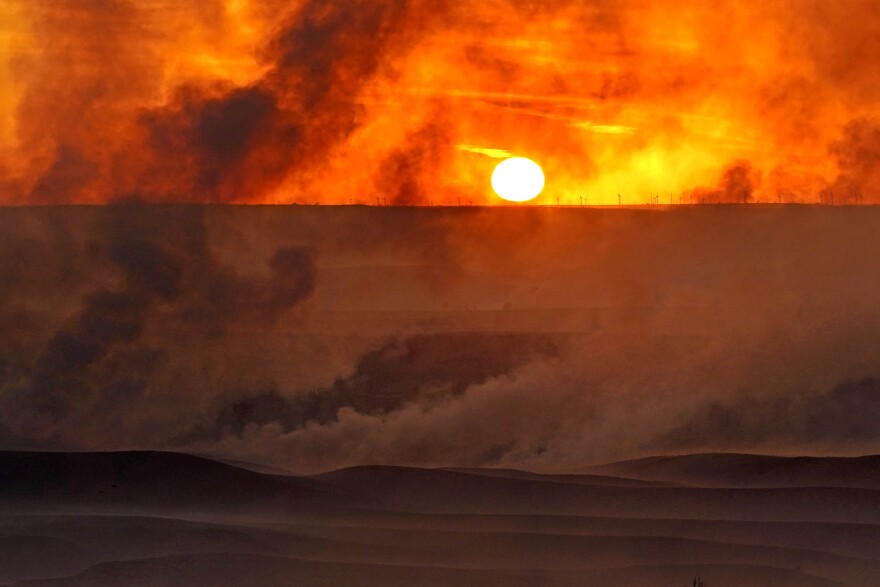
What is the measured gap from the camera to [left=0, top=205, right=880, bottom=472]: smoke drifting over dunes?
120cm

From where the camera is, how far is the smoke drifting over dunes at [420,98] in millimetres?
1287

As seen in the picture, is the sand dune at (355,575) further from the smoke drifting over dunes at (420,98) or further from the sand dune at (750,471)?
the smoke drifting over dunes at (420,98)

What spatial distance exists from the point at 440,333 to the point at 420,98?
14.9 inches

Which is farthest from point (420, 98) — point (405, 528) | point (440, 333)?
point (405, 528)

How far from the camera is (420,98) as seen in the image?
1.32m

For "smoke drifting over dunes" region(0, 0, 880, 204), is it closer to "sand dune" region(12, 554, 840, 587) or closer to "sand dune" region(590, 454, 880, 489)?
"sand dune" region(590, 454, 880, 489)

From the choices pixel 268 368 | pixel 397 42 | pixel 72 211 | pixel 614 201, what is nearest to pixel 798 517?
pixel 614 201

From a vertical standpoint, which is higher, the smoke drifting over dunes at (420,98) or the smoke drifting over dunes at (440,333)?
the smoke drifting over dunes at (420,98)

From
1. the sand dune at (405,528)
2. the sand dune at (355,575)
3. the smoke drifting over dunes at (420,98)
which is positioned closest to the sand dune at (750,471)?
the sand dune at (405,528)

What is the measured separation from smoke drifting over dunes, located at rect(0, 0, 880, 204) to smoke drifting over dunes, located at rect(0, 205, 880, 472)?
0.26 ft

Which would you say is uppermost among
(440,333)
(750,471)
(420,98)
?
(420,98)

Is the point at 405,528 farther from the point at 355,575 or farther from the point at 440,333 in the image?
the point at 440,333

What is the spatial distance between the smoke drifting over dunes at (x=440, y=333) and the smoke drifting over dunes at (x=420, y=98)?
0.08 meters

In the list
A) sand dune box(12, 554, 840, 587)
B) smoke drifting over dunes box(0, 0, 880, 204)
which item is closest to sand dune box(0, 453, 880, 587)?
sand dune box(12, 554, 840, 587)
